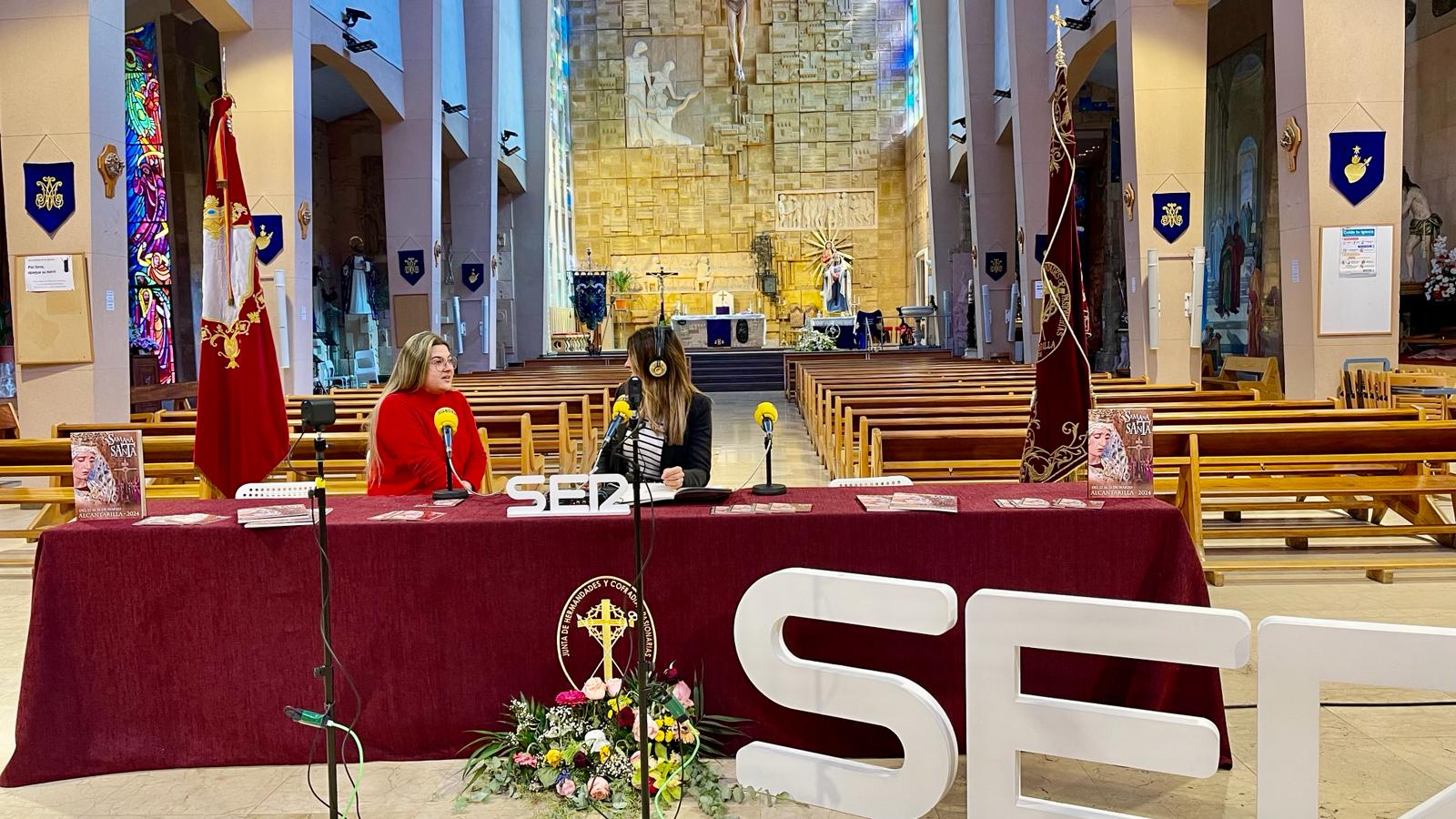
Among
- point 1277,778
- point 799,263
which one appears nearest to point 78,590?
point 1277,778

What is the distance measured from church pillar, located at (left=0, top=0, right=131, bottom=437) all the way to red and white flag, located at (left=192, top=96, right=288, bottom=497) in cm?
405

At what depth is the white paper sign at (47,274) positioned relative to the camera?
24.7 feet

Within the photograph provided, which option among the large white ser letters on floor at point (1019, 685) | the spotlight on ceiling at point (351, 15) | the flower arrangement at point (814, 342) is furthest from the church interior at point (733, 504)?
the flower arrangement at point (814, 342)

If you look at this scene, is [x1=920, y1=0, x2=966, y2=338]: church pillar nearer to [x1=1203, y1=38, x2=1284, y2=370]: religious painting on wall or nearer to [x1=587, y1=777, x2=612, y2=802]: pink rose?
[x1=1203, y1=38, x2=1284, y2=370]: religious painting on wall

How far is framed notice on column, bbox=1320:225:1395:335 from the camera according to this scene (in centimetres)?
748

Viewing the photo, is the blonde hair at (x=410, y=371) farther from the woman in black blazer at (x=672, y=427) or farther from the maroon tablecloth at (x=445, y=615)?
the maroon tablecloth at (x=445, y=615)

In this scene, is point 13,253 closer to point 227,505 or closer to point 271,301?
point 271,301

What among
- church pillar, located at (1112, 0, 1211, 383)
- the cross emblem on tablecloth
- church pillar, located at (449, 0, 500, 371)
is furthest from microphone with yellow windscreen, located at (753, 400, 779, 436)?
church pillar, located at (449, 0, 500, 371)

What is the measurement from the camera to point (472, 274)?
17.2m

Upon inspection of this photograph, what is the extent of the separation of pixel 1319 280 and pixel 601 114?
19863mm

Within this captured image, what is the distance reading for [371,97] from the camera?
540 inches

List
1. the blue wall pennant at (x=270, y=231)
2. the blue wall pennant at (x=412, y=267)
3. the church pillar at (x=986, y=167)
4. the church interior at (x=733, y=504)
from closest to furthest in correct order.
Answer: the church interior at (x=733, y=504) → the blue wall pennant at (x=270, y=231) → the blue wall pennant at (x=412, y=267) → the church pillar at (x=986, y=167)

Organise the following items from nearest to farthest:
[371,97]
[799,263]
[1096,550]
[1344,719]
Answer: [1096,550], [1344,719], [371,97], [799,263]

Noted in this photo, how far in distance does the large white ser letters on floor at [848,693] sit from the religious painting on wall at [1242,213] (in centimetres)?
1341
